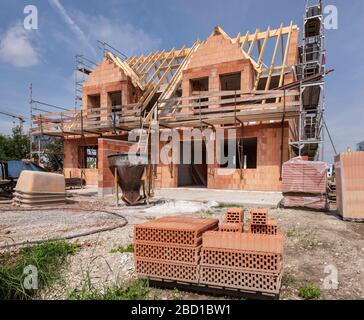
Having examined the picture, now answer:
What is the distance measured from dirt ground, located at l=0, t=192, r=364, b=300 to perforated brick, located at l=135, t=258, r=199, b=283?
7.2 inches

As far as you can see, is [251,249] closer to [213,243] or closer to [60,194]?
[213,243]

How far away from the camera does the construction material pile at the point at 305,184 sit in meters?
8.06

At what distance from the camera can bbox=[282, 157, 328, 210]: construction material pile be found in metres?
8.06

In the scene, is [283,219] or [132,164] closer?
[283,219]

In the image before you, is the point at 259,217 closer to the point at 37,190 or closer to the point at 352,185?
the point at 352,185

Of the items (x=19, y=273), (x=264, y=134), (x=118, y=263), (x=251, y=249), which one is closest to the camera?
(x=251, y=249)

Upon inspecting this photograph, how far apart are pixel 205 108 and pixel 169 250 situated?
520 inches

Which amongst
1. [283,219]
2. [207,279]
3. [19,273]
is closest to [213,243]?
[207,279]

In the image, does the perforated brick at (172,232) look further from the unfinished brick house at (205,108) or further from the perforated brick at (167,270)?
the unfinished brick house at (205,108)

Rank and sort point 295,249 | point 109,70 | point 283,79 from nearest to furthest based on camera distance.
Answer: point 295,249 → point 283,79 → point 109,70

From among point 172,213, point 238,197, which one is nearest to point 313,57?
point 238,197

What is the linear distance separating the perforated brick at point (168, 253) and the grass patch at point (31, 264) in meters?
1.18
